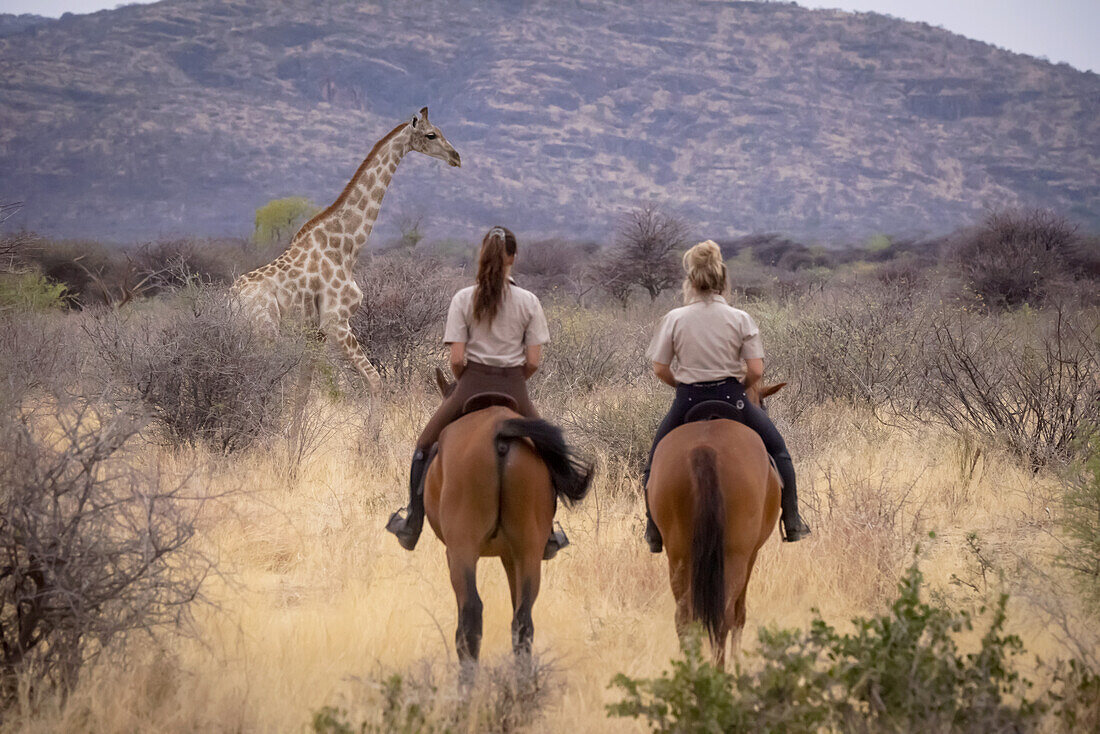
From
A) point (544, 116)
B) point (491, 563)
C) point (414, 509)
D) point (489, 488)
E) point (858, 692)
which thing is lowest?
point (491, 563)

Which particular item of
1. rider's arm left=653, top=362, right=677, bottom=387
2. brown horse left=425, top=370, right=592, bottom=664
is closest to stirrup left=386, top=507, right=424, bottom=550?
brown horse left=425, top=370, right=592, bottom=664

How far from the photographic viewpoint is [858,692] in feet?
10.8

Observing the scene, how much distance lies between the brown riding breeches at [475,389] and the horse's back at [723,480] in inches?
27.6

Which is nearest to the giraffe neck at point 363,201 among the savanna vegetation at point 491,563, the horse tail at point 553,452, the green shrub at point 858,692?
the savanna vegetation at point 491,563

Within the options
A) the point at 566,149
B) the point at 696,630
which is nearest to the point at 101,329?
the point at 696,630

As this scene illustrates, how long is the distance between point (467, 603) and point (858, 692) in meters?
1.58

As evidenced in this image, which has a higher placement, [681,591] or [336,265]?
[336,265]

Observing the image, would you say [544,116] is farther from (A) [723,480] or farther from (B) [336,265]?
(A) [723,480]

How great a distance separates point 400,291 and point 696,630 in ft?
33.8

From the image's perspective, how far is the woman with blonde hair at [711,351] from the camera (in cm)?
459

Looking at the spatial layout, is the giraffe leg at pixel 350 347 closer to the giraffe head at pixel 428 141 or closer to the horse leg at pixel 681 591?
the giraffe head at pixel 428 141

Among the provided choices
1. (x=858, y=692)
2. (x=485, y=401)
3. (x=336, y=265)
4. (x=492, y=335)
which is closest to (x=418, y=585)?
(x=485, y=401)

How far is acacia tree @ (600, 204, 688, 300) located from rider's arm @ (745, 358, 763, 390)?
19842mm

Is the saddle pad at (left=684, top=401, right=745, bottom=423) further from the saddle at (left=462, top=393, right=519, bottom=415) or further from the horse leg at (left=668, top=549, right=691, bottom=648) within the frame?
the saddle at (left=462, top=393, right=519, bottom=415)
